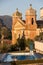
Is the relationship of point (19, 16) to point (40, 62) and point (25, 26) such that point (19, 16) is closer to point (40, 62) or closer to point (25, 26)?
point (25, 26)

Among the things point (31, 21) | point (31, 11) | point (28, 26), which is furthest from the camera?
point (31, 21)

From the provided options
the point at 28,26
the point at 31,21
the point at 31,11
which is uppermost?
the point at 31,11

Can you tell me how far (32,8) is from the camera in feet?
129

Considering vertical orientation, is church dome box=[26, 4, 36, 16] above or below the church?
above

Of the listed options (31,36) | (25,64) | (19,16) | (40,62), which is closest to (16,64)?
(25,64)

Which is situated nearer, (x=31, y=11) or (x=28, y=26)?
(x=31, y=11)

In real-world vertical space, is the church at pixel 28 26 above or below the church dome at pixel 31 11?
below

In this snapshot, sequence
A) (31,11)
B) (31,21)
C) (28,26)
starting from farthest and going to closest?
1. (31,21)
2. (28,26)
3. (31,11)

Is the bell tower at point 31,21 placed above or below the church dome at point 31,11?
below

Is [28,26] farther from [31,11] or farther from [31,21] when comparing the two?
[31,11]

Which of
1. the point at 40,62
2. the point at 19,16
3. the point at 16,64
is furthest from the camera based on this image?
the point at 19,16

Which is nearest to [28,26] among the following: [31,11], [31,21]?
[31,21]

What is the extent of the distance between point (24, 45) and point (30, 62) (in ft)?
56.2

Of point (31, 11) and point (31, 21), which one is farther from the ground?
point (31, 11)
